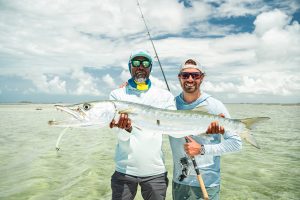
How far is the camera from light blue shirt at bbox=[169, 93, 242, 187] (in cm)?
397

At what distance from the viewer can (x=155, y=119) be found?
3990mm

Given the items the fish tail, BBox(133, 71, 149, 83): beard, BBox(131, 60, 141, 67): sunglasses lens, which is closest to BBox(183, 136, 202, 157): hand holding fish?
the fish tail

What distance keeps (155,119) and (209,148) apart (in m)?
0.84

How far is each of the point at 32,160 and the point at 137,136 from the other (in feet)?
34.7

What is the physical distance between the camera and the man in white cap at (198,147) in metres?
3.95

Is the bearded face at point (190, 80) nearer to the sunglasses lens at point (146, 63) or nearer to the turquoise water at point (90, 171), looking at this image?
the sunglasses lens at point (146, 63)

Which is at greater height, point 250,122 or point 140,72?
point 140,72

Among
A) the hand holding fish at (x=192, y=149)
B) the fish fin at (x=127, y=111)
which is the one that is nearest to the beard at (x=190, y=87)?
the hand holding fish at (x=192, y=149)

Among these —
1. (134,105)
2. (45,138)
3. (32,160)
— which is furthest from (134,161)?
(45,138)

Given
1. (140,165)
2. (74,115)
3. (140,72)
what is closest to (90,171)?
(140,165)

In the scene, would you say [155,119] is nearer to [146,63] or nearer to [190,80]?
[190,80]

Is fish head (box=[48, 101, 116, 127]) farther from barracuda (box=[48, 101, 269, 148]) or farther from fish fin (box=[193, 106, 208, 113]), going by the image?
fish fin (box=[193, 106, 208, 113])

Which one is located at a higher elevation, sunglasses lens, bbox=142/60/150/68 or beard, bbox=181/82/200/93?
sunglasses lens, bbox=142/60/150/68

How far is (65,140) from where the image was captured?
19.3m
